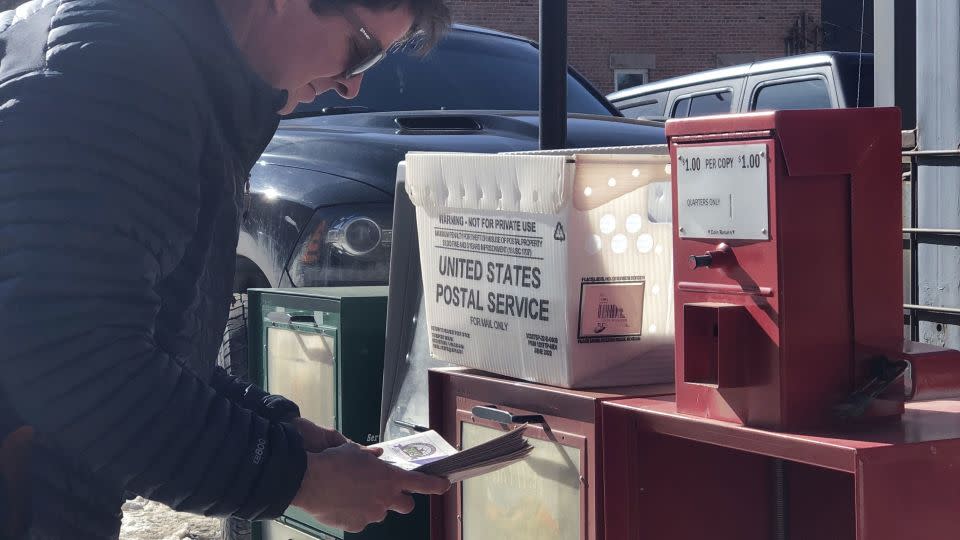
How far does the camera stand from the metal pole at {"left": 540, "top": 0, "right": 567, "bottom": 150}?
11.2 feet

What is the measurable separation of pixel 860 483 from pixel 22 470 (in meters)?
1.13

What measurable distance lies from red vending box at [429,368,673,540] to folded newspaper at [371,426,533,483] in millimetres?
297

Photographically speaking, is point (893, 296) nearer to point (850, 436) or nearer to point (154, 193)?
point (850, 436)

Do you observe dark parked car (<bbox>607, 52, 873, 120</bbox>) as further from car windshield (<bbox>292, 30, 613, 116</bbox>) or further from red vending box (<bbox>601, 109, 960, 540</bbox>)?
red vending box (<bbox>601, 109, 960, 540</bbox>)

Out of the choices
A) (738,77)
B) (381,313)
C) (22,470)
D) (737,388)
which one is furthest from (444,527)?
(738,77)

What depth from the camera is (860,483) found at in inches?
69.9

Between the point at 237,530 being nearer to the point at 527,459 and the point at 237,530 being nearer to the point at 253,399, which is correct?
the point at 527,459

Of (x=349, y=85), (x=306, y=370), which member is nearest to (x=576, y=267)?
(x=349, y=85)

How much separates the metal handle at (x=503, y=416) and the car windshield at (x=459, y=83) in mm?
2917

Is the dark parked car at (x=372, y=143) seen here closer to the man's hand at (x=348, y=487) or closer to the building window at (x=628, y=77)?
the man's hand at (x=348, y=487)

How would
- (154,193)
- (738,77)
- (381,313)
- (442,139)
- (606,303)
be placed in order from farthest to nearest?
(738,77) < (442,139) < (381,313) < (606,303) < (154,193)

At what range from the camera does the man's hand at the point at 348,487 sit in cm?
166

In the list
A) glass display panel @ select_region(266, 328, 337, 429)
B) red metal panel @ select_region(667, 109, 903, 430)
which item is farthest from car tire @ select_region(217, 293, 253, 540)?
red metal panel @ select_region(667, 109, 903, 430)

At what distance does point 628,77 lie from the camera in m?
24.8
